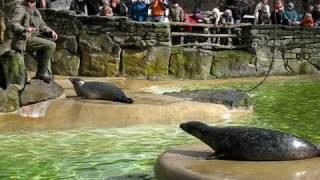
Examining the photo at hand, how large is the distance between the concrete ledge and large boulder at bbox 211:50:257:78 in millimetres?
10510

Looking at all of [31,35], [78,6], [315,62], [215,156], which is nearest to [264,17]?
[315,62]

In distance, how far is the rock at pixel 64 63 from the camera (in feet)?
49.1

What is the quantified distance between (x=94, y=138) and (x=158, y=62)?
25.4ft

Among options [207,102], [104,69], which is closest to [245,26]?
[104,69]

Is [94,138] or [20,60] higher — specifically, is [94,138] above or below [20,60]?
below

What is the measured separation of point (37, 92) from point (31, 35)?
2.68ft

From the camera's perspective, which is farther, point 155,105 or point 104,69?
point 104,69

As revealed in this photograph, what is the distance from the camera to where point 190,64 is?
15.6 metres

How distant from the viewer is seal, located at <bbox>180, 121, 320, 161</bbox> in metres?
5.23

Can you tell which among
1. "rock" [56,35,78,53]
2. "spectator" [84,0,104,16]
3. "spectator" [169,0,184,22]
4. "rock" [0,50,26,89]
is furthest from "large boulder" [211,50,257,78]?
"rock" [0,50,26,89]

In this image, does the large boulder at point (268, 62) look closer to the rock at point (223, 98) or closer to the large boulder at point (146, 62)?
the large boulder at point (146, 62)

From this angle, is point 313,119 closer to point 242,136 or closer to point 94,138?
point 94,138

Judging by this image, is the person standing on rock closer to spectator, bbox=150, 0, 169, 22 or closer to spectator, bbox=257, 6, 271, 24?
spectator, bbox=150, 0, 169, 22

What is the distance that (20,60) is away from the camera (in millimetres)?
9000
